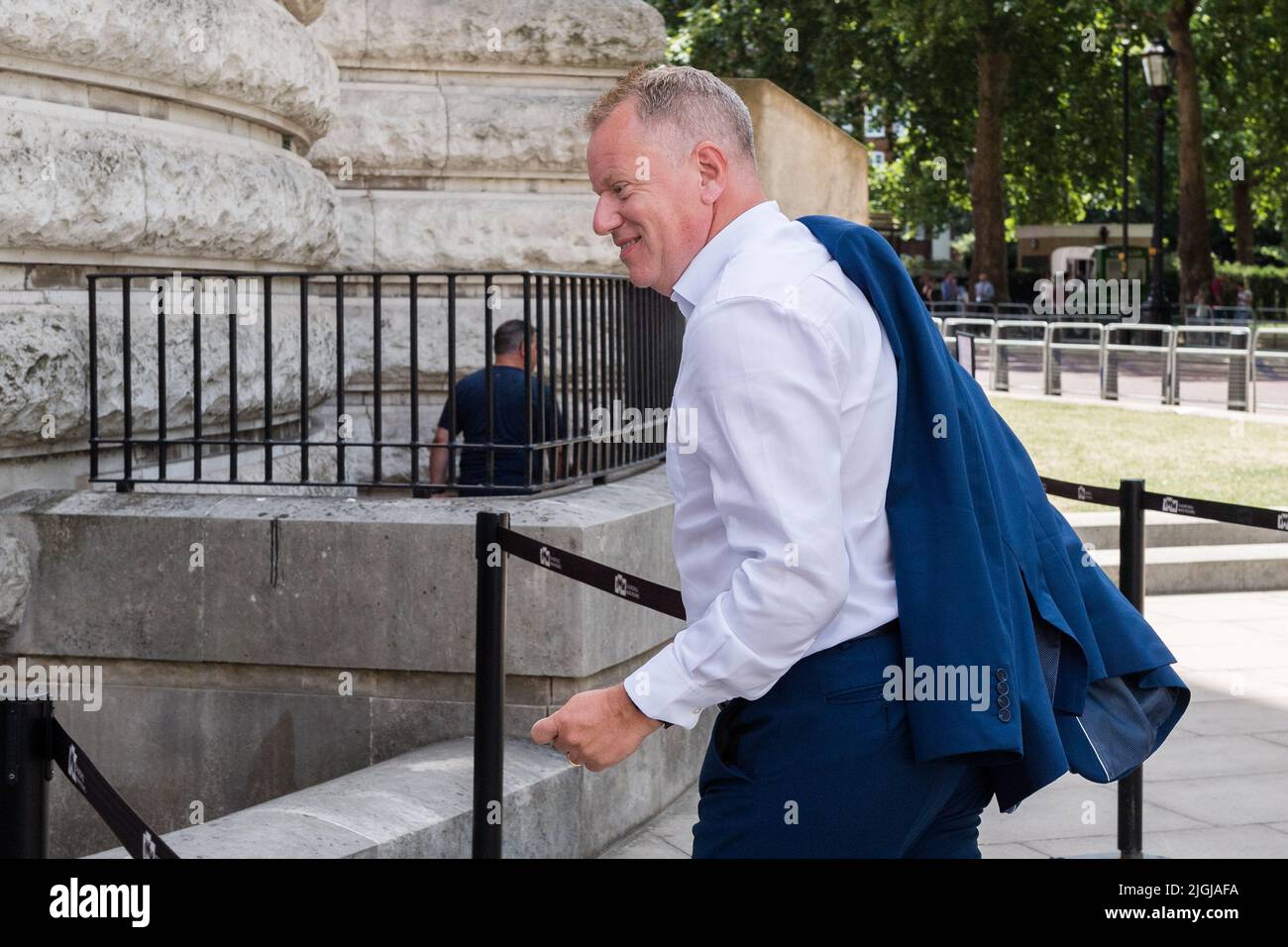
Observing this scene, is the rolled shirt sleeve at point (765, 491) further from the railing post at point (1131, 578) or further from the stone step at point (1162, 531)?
the stone step at point (1162, 531)

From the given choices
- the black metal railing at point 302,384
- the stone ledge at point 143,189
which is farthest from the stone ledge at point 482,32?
the stone ledge at point 143,189

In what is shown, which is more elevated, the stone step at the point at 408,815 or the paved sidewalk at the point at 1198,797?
the stone step at the point at 408,815

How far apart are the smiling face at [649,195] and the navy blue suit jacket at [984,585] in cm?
17

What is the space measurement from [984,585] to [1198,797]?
4.13 m

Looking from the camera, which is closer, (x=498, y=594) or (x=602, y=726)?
(x=602, y=726)

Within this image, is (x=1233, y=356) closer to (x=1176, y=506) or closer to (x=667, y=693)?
(x=1176, y=506)

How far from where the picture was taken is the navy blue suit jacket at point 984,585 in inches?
87.8

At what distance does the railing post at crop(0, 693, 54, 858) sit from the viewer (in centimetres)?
265

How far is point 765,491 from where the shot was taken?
2117 millimetres

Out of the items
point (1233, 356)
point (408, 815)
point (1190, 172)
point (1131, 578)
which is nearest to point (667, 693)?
point (408, 815)
